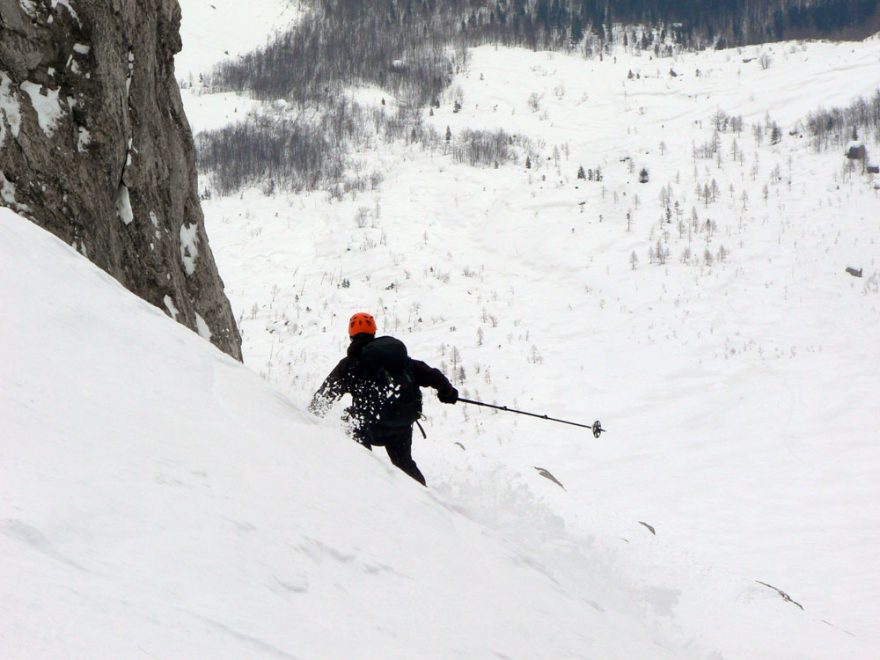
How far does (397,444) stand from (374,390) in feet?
1.38

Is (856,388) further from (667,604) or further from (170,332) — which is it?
(170,332)

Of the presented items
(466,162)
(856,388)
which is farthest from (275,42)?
(856,388)

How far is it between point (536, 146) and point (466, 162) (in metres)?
2.48

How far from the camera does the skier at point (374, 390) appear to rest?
4.52 meters

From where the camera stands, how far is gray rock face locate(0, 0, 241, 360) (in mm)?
3902

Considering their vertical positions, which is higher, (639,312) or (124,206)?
(124,206)

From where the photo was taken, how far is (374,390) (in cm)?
452

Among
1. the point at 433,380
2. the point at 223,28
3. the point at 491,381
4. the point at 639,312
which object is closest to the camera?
the point at 433,380

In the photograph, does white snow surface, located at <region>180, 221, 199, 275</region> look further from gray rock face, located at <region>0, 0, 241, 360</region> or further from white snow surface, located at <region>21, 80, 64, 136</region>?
white snow surface, located at <region>21, 80, 64, 136</region>

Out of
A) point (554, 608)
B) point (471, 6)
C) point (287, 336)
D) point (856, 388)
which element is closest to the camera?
point (554, 608)

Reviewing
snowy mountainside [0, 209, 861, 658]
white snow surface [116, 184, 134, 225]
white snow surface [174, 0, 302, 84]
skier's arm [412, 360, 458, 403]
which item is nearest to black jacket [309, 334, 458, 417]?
skier's arm [412, 360, 458, 403]

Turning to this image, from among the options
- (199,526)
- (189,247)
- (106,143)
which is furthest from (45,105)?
(199,526)

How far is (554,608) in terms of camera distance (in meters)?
2.74

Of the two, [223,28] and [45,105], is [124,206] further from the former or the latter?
[223,28]
